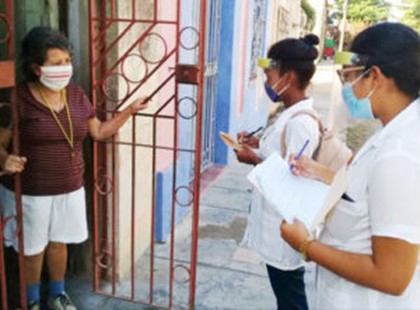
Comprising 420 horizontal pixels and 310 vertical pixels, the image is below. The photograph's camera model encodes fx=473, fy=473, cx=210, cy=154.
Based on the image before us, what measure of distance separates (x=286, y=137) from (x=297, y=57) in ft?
1.36

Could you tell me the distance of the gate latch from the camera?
8.34 feet

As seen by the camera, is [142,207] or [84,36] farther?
[142,207]

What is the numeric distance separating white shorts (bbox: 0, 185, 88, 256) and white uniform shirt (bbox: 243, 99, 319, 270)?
0.97 m

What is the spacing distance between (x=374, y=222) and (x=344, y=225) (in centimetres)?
15

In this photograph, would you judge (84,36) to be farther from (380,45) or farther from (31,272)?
→ (380,45)

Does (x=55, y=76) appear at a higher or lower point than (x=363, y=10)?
lower

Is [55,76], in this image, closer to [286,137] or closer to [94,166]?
[94,166]

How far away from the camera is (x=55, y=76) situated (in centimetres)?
233

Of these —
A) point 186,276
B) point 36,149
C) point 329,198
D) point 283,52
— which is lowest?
point 186,276

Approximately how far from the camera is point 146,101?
2668mm

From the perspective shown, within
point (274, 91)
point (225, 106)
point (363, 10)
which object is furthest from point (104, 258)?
→ point (363, 10)

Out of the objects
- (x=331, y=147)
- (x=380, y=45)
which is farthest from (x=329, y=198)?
A: (x=331, y=147)

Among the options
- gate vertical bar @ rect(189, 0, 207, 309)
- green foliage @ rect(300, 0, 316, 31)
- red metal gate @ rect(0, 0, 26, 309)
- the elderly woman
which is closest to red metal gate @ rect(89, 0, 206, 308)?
gate vertical bar @ rect(189, 0, 207, 309)

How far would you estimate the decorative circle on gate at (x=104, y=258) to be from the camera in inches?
119
